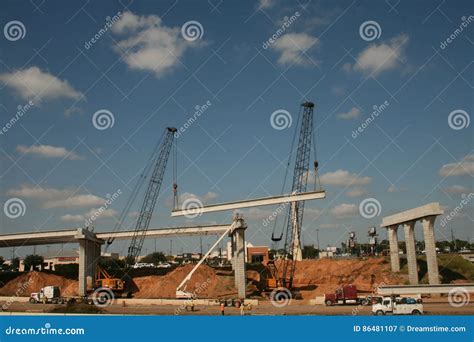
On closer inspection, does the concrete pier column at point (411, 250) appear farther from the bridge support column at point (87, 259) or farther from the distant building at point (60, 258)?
the distant building at point (60, 258)

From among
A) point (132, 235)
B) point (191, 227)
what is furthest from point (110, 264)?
point (191, 227)

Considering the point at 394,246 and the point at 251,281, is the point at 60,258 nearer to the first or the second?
the point at 251,281

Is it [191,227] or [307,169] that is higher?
[307,169]

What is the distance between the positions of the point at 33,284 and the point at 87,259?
1888 cm

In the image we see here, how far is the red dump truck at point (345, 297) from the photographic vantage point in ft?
152

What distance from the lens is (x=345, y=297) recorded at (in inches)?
1832

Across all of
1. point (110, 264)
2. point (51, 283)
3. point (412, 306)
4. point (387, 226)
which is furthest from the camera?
point (110, 264)

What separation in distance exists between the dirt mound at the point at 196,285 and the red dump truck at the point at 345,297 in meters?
22.2

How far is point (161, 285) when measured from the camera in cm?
7038

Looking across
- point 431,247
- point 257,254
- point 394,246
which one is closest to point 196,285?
point 394,246

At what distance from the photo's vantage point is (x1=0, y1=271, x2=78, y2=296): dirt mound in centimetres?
8038

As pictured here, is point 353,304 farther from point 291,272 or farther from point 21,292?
point 21,292

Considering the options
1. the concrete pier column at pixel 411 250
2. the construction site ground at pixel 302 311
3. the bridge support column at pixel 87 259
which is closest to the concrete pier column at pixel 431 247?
the construction site ground at pixel 302 311

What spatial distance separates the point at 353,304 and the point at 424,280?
23.3 metres
